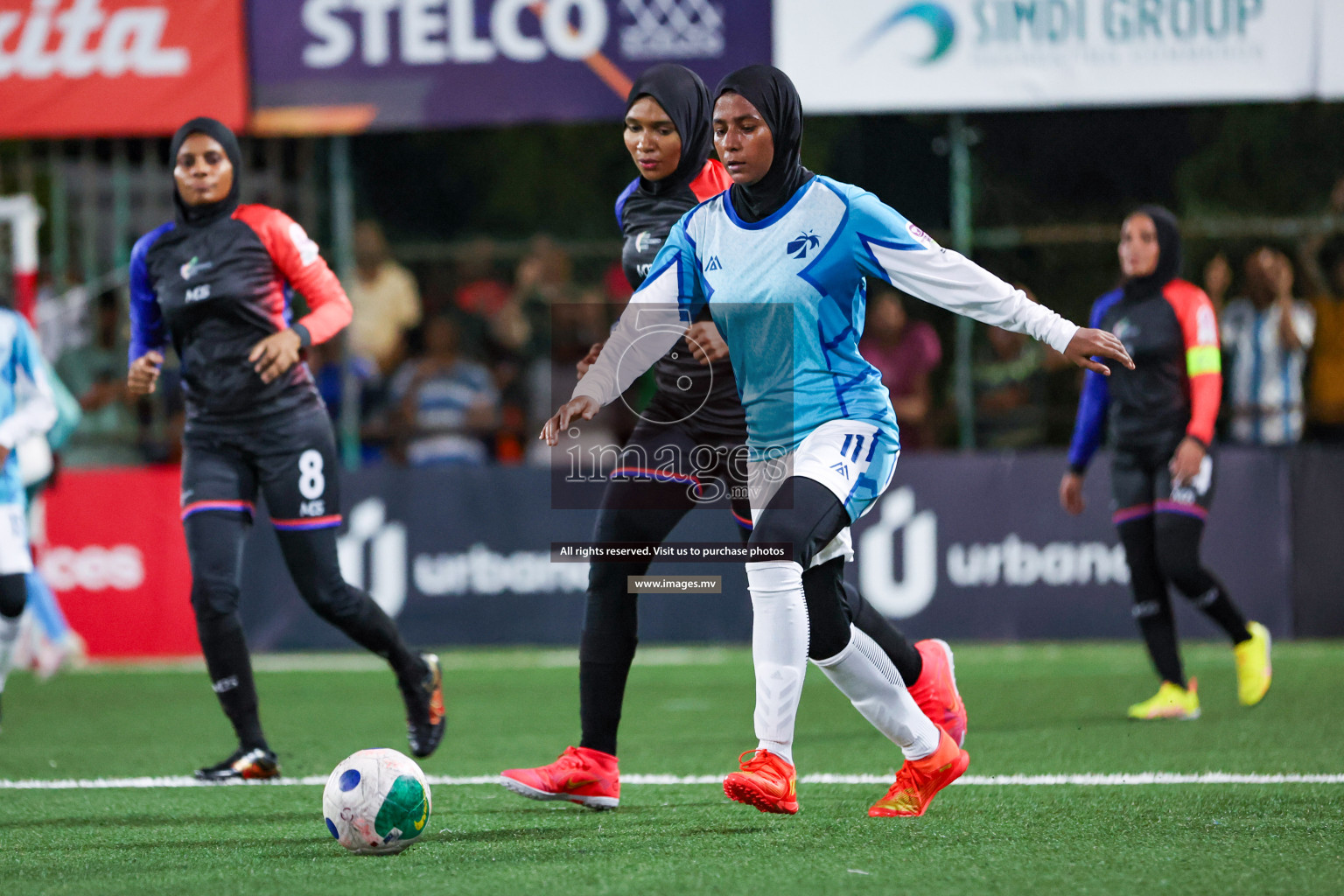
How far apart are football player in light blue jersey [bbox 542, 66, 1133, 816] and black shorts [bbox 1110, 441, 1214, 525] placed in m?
3.08

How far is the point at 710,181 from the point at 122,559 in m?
6.88

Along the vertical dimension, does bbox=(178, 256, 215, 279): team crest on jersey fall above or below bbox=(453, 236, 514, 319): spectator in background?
below

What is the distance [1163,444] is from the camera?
7539 mm

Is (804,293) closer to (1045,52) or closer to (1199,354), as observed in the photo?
(1199,354)

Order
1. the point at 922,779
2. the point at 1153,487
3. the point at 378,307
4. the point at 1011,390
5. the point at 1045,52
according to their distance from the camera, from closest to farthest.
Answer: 1. the point at 922,779
2. the point at 1153,487
3. the point at 1045,52
4. the point at 1011,390
5. the point at 378,307

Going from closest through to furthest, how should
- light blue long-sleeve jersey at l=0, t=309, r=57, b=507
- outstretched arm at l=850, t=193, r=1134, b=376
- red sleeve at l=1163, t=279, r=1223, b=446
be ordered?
outstretched arm at l=850, t=193, r=1134, b=376
light blue long-sleeve jersey at l=0, t=309, r=57, b=507
red sleeve at l=1163, t=279, r=1223, b=446

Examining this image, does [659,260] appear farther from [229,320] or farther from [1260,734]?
[1260,734]

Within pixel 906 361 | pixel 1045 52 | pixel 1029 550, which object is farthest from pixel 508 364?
pixel 1045 52

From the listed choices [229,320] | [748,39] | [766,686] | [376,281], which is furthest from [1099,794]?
[376,281]

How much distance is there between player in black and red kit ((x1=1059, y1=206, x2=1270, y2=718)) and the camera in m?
7.43

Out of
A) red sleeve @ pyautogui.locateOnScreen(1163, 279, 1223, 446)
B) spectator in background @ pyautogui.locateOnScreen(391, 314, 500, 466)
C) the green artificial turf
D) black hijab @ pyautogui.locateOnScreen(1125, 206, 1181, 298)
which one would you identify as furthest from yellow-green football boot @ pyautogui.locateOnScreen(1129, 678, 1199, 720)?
spectator in background @ pyautogui.locateOnScreen(391, 314, 500, 466)

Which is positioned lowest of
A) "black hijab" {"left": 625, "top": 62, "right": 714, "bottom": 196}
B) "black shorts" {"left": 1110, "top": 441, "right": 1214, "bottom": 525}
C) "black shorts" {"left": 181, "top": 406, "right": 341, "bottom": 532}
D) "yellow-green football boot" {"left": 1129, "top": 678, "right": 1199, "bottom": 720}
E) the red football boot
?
"yellow-green football boot" {"left": 1129, "top": 678, "right": 1199, "bottom": 720}

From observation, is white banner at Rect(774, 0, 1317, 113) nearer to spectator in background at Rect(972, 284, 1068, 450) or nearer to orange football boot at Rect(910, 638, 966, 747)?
spectator in background at Rect(972, 284, 1068, 450)

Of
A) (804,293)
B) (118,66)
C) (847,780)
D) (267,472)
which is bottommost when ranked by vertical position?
(847,780)
